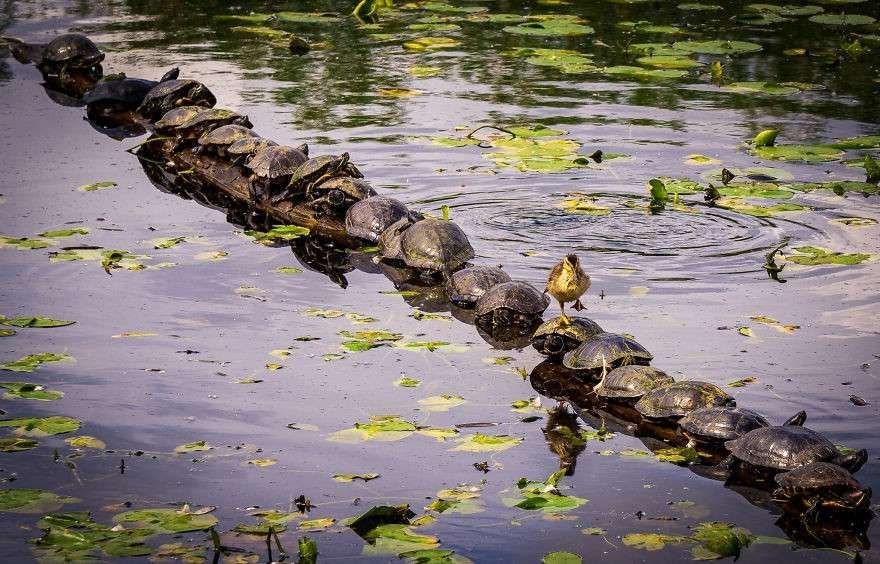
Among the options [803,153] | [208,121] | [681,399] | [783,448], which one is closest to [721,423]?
[681,399]

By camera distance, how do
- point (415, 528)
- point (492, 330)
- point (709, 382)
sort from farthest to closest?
point (492, 330) → point (709, 382) → point (415, 528)

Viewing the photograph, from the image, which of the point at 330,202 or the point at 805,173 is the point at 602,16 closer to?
the point at 805,173

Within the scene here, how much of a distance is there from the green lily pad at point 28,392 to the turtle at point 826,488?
365 centimetres

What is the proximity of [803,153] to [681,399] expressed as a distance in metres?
5.15

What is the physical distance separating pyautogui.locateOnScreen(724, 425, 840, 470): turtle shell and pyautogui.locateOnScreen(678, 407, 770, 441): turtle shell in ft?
0.47

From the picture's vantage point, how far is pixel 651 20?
16359mm

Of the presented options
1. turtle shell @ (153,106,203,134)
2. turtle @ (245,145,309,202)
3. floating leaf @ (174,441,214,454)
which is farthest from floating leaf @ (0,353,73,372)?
turtle shell @ (153,106,203,134)

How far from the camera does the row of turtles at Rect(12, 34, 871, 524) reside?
5402mm

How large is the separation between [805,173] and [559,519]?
5869mm

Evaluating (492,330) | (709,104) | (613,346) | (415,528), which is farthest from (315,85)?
(415,528)

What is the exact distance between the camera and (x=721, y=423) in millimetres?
5789

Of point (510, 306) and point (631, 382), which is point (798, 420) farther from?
point (510, 306)

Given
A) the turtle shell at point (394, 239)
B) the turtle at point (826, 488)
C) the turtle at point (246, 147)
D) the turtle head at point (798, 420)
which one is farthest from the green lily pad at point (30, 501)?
the turtle at point (246, 147)

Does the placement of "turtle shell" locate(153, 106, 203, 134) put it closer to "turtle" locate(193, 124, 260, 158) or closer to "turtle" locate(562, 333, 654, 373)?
"turtle" locate(193, 124, 260, 158)
